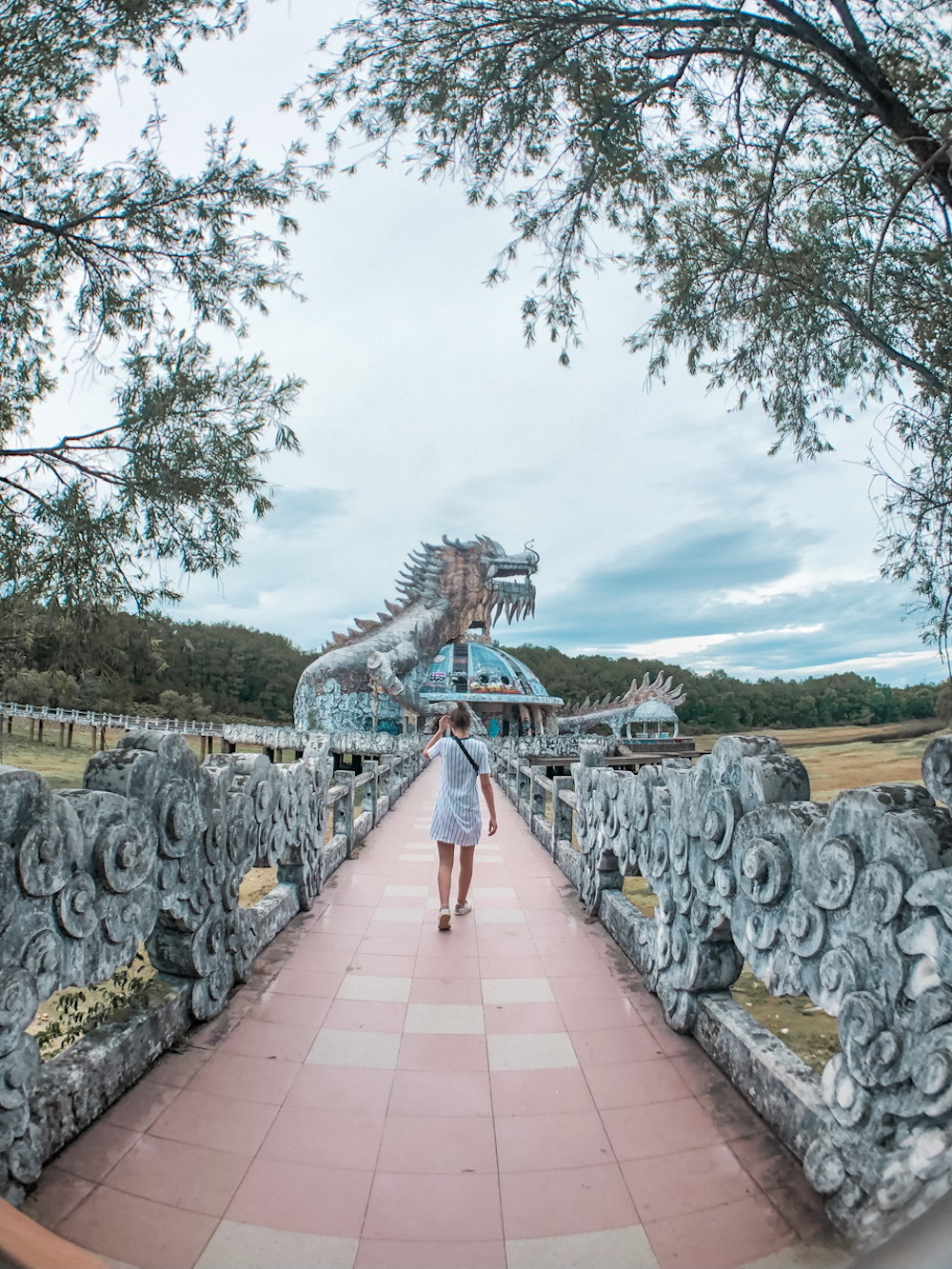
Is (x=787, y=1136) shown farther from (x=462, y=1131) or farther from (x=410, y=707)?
(x=410, y=707)

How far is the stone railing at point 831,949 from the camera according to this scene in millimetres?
1548

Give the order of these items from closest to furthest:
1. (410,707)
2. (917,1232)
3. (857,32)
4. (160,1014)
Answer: (917,1232) → (160,1014) → (857,32) → (410,707)

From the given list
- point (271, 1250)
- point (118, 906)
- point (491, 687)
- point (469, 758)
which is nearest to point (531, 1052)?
point (271, 1250)

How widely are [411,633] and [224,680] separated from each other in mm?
22744

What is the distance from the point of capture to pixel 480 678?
26.4 meters

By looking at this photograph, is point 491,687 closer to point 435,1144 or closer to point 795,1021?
point 795,1021

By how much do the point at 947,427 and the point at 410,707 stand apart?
51.1ft

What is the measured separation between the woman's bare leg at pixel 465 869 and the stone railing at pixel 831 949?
5.25 ft

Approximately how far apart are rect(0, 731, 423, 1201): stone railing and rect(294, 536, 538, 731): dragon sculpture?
48.7 feet

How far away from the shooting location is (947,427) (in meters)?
5.04

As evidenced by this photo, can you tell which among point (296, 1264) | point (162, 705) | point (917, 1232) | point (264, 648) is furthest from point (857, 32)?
point (264, 648)

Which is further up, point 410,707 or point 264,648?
point 264,648

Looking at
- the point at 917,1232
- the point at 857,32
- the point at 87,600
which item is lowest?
the point at 917,1232

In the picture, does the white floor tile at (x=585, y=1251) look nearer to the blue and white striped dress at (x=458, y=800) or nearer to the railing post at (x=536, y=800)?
the blue and white striped dress at (x=458, y=800)
